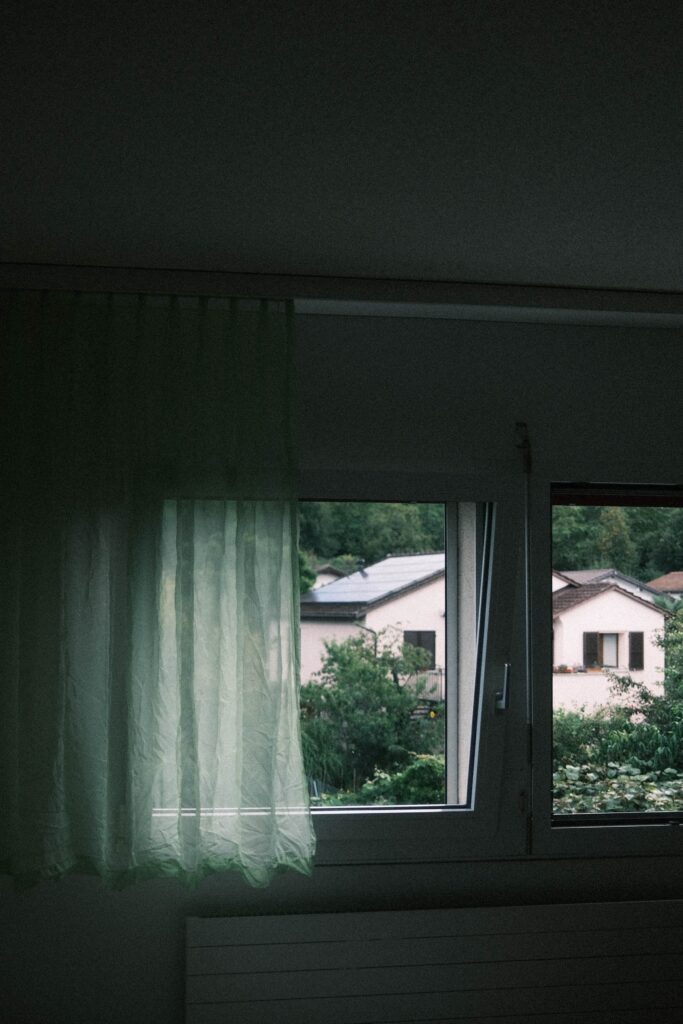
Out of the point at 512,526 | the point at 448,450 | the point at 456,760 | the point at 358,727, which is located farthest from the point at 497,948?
the point at 448,450

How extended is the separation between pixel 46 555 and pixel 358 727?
1164 mm

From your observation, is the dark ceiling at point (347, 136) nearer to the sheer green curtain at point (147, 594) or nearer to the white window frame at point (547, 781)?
the sheer green curtain at point (147, 594)

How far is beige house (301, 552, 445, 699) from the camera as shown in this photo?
128 inches

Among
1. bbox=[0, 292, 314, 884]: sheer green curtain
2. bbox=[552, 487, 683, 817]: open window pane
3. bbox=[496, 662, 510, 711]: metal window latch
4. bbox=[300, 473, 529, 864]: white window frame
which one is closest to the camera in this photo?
bbox=[0, 292, 314, 884]: sheer green curtain

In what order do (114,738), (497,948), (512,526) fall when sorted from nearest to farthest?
(114,738)
(497,948)
(512,526)

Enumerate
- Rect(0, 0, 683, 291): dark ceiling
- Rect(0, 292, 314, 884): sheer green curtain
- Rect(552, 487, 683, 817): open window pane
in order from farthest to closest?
1. Rect(552, 487, 683, 817): open window pane
2. Rect(0, 292, 314, 884): sheer green curtain
3. Rect(0, 0, 683, 291): dark ceiling

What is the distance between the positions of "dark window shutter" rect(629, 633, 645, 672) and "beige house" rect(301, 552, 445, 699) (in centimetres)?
69

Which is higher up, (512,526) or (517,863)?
(512,526)

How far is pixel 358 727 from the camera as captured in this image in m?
3.25

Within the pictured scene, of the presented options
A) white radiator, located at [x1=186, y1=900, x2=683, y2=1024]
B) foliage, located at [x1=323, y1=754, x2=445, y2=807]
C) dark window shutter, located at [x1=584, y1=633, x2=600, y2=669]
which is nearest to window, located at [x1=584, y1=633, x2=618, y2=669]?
dark window shutter, located at [x1=584, y1=633, x2=600, y2=669]

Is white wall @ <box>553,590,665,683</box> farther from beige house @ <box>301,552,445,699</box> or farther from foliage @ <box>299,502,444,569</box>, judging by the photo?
foliage @ <box>299,502,444,569</box>

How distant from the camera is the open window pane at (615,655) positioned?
11.1 feet

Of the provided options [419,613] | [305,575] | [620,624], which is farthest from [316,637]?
[620,624]

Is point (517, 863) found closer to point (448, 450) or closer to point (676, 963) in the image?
point (676, 963)
